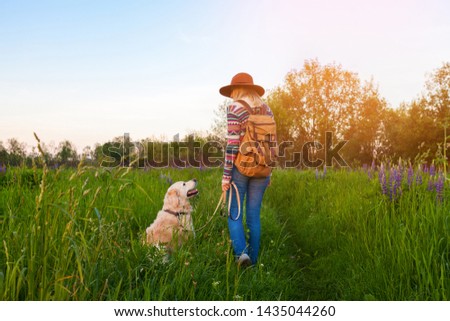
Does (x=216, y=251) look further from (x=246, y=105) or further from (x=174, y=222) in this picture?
(x=246, y=105)

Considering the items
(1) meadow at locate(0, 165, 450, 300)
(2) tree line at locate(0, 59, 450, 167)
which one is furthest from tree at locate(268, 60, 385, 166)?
(1) meadow at locate(0, 165, 450, 300)

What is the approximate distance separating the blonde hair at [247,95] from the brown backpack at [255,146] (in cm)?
8

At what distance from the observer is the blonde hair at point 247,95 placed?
4.83 metres

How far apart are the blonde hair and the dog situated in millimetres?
1313

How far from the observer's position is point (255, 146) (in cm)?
472

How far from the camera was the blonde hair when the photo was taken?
4.83m

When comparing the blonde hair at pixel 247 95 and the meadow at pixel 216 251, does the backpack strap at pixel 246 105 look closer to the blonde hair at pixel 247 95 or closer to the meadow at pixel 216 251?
the blonde hair at pixel 247 95

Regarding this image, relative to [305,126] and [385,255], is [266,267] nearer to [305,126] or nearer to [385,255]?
[385,255]

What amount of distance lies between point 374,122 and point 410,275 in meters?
28.3

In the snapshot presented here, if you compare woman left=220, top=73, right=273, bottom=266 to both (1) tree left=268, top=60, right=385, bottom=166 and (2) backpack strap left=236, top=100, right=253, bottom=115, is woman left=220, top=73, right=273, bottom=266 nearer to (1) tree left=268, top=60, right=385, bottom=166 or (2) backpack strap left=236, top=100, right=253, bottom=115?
(2) backpack strap left=236, top=100, right=253, bottom=115

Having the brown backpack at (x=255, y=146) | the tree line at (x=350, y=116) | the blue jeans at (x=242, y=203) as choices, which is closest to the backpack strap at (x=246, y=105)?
the brown backpack at (x=255, y=146)

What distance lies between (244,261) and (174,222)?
1.02 metres

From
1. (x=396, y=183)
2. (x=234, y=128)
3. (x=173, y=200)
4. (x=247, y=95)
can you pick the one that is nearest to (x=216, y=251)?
(x=173, y=200)
